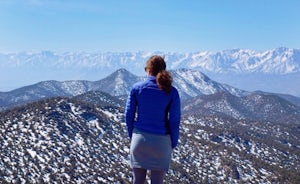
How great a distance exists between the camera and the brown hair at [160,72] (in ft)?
41.2

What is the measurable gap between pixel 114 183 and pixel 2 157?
22958 millimetres

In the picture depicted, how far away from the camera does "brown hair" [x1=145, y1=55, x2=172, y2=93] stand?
12547mm

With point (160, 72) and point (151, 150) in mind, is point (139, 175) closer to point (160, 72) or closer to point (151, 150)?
point (151, 150)

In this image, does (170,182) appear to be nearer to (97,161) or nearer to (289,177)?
(97,161)

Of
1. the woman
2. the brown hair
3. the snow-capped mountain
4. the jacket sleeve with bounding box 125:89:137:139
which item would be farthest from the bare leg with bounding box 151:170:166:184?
the snow-capped mountain

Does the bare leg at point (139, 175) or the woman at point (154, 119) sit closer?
the woman at point (154, 119)

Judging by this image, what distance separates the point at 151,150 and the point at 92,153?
83972 millimetres

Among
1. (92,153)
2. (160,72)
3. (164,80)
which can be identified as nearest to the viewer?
(164,80)

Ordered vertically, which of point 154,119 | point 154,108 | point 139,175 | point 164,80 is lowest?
point 139,175

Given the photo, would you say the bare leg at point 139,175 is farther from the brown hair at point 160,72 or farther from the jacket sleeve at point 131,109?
the brown hair at point 160,72

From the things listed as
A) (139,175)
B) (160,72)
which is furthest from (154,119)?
(139,175)

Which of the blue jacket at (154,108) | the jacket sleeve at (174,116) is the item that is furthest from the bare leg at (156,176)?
the jacket sleeve at (174,116)

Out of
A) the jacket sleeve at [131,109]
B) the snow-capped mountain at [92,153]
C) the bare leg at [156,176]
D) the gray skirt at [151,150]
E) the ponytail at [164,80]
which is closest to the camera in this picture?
the ponytail at [164,80]

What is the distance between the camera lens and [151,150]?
1282 centimetres
